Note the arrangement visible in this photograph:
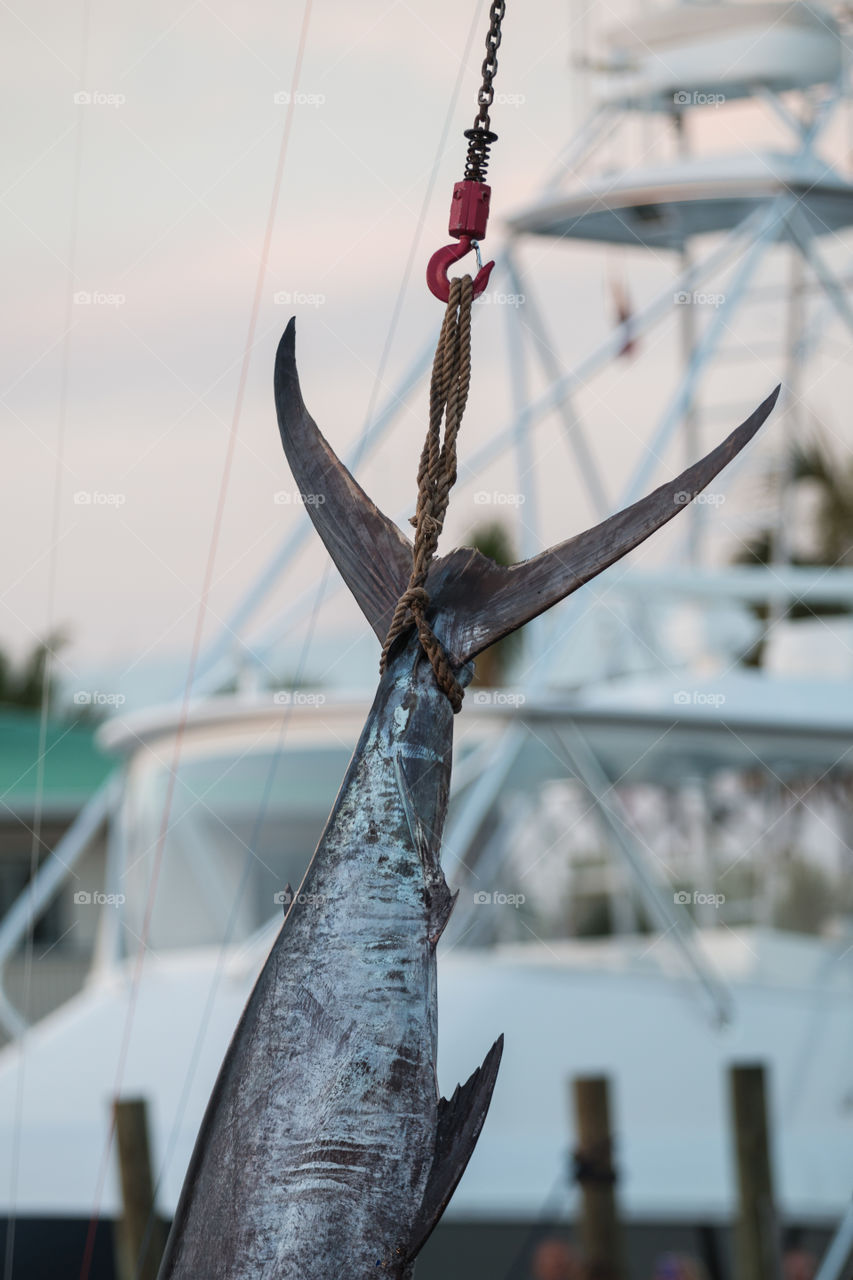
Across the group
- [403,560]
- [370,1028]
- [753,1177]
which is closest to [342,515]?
[403,560]

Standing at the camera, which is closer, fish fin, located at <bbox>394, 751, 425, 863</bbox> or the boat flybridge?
fish fin, located at <bbox>394, 751, 425, 863</bbox>

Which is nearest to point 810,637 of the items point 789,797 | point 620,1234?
point 789,797

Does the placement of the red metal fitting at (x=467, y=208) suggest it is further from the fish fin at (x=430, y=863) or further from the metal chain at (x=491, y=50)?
the fish fin at (x=430, y=863)

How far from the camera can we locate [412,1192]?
221cm

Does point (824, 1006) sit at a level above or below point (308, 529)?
below

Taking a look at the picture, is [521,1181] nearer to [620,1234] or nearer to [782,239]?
[620,1234]

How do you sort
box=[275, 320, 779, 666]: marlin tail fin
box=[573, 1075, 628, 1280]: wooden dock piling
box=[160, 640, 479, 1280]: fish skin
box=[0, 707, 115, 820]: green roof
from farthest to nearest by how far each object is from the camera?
box=[0, 707, 115, 820]: green roof
box=[573, 1075, 628, 1280]: wooden dock piling
box=[275, 320, 779, 666]: marlin tail fin
box=[160, 640, 479, 1280]: fish skin

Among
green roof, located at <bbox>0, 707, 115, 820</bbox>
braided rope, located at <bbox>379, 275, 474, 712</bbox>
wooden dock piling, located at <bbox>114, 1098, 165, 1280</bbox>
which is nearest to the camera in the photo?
braided rope, located at <bbox>379, 275, 474, 712</bbox>

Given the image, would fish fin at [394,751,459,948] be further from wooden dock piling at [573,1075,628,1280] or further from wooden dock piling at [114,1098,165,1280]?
wooden dock piling at [573,1075,628,1280]

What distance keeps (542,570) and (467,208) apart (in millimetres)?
739

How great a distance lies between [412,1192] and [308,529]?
601 centimetres

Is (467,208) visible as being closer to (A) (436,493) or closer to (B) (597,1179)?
(A) (436,493)

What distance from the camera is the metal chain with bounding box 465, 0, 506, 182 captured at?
2.55m

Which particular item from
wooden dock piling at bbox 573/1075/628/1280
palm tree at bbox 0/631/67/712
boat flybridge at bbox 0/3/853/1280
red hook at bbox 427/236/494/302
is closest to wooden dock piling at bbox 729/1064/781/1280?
wooden dock piling at bbox 573/1075/628/1280
